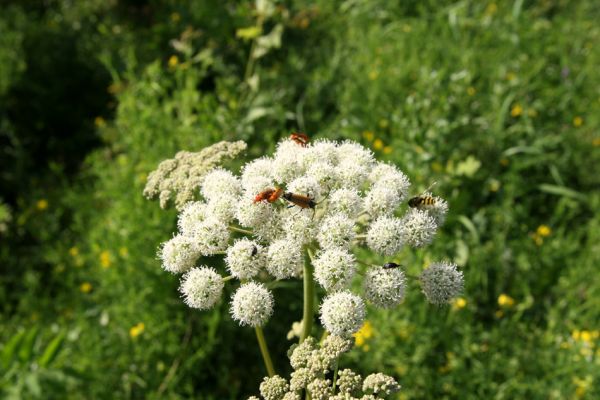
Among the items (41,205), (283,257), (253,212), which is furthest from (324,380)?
(41,205)

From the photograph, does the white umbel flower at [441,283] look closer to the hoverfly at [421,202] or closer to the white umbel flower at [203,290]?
the hoverfly at [421,202]

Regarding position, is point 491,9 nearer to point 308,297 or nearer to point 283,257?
point 308,297

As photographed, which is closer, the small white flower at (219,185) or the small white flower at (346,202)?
the small white flower at (346,202)

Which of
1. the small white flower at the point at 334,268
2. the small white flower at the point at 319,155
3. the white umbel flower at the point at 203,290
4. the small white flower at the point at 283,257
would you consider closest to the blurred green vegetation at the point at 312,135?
the white umbel flower at the point at 203,290

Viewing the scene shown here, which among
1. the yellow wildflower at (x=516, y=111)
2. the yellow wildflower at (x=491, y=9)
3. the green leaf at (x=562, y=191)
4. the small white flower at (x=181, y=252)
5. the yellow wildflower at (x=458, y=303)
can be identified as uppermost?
the yellow wildflower at (x=491, y=9)

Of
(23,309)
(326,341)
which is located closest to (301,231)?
(326,341)

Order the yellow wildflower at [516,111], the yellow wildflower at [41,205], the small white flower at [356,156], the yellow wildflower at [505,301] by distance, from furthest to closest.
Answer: the yellow wildflower at [41,205], the yellow wildflower at [516,111], the yellow wildflower at [505,301], the small white flower at [356,156]

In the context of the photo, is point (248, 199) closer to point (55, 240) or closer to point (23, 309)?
point (23, 309)

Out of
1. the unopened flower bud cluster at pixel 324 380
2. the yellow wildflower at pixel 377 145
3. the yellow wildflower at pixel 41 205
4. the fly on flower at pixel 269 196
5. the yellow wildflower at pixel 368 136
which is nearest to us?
the unopened flower bud cluster at pixel 324 380
